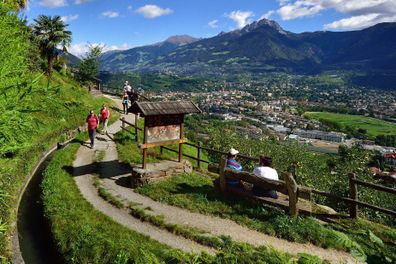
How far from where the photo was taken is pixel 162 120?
51.5 ft

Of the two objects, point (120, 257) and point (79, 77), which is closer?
point (120, 257)

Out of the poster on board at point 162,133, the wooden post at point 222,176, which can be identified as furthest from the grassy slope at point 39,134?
the wooden post at point 222,176

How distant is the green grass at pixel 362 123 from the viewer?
122875mm

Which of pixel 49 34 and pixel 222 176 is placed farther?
pixel 49 34

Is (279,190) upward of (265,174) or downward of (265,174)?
downward

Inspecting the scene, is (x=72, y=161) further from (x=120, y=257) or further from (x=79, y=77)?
(x=79, y=77)

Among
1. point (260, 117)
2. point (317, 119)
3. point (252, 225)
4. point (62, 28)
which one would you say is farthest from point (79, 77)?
point (317, 119)

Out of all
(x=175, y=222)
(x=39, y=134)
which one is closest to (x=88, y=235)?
(x=175, y=222)

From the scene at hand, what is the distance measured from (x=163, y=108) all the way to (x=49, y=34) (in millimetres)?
27925

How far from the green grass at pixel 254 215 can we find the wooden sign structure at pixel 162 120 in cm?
201

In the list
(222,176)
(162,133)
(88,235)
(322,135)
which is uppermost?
(162,133)

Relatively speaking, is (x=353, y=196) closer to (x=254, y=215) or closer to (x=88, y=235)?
(x=254, y=215)

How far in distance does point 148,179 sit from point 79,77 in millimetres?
35304

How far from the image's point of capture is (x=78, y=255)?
9.52 m
